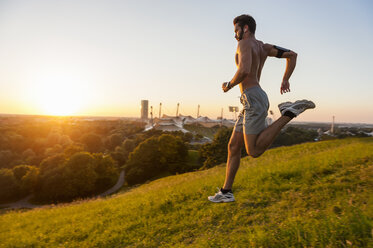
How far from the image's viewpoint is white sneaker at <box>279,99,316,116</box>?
9.69 ft

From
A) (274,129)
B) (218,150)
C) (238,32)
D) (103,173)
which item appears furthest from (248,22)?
(103,173)

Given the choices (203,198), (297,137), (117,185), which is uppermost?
(203,198)

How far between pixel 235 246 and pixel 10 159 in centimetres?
5997

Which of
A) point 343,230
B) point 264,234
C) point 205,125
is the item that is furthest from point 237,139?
point 205,125

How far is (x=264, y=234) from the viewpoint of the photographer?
235cm

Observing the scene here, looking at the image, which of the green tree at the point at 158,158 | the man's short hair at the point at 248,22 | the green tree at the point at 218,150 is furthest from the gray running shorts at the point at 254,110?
the green tree at the point at 158,158

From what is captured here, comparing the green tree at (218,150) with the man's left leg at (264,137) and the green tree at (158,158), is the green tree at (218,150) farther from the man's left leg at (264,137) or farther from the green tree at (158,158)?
the man's left leg at (264,137)

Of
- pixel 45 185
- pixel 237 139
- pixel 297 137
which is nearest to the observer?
pixel 237 139

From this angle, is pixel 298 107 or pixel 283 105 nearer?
pixel 298 107

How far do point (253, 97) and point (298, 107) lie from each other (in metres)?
0.65

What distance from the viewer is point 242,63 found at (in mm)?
3053

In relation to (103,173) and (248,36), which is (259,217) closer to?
(248,36)

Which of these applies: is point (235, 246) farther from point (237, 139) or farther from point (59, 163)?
point (59, 163)

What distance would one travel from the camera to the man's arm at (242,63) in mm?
3020
